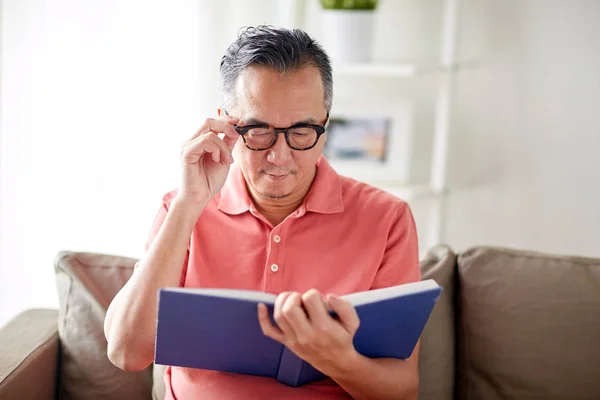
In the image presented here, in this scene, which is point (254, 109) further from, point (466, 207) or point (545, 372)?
point (466, 207)

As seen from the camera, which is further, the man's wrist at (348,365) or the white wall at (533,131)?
the white wall at (533,131)

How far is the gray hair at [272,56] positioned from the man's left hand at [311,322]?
523mm

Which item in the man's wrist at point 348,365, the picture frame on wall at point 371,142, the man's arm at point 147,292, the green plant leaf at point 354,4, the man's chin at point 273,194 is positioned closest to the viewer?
the man's wrist at point 348,365

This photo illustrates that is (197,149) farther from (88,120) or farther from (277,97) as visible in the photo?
(88,120)

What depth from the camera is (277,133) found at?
143 centimetres

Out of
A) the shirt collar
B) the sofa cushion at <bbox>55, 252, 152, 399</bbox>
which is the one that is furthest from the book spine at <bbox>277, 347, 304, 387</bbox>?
the sofa cushion at <bbox>55, 252, 152, 399</bbox>

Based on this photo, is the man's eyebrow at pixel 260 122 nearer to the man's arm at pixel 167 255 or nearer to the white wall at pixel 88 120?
the man's arm at pixel 167 255

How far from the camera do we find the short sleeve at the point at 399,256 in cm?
152

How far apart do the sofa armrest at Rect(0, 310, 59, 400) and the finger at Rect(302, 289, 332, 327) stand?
79 cm

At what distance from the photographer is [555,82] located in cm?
260

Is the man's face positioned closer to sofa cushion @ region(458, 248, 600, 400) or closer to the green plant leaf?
sofa cushion @ region(458, 248, 600, 400)

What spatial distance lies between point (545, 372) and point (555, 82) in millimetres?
1287

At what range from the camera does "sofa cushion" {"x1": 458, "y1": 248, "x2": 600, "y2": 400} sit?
A: 1.69m

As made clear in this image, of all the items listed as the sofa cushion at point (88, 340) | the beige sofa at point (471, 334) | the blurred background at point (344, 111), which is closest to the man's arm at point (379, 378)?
the beige sofa at point (471, 334)
